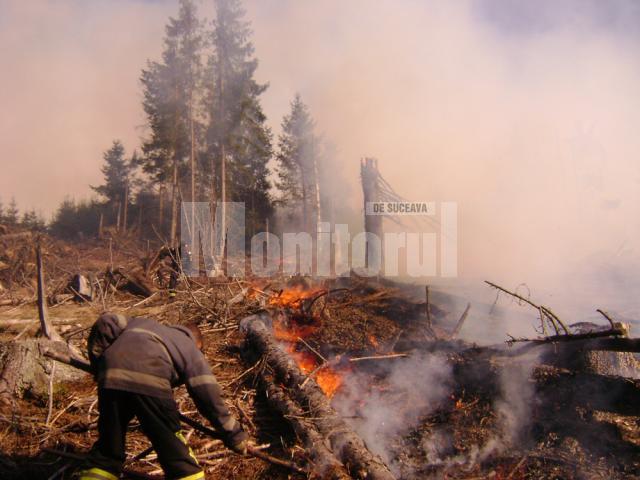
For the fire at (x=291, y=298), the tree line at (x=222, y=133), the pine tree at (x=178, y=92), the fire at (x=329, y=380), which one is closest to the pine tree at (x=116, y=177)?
the tree line at (x=222, y=133)

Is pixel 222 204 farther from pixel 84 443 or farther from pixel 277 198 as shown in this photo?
pixel 84 443

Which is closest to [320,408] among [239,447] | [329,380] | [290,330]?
[239,447]

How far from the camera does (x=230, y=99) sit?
70.4 ft

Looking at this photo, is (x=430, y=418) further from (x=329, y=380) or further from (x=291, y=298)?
(x=291, y=298)

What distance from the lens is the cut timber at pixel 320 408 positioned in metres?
3.50

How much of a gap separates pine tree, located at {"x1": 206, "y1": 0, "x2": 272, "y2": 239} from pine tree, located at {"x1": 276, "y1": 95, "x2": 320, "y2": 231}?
3667mm

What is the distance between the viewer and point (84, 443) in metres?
4.05

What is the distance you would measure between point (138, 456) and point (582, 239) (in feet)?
65.6

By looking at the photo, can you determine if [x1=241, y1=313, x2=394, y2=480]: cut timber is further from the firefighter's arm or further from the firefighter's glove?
the firefighter's arm

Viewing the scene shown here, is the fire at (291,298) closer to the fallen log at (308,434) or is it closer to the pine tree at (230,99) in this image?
the fallen log at (308,434)

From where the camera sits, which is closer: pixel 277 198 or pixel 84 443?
pixel 84 443

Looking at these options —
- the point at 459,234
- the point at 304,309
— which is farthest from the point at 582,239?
the point at 304,309

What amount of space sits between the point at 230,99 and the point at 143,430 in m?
21.0

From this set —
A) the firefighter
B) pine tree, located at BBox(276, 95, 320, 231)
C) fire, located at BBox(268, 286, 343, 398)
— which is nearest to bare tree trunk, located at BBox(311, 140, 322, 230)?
pine tree, located at BBox(276, 95, 320, 231)
